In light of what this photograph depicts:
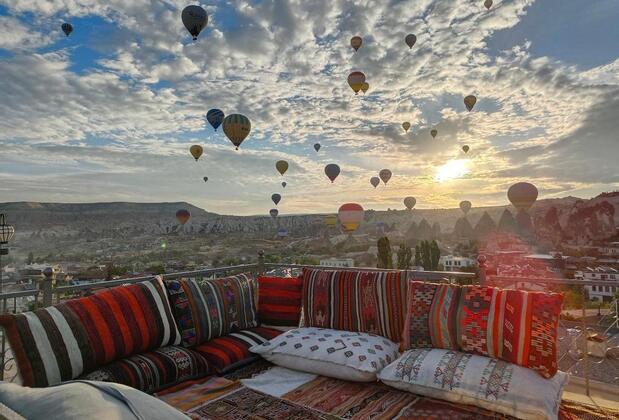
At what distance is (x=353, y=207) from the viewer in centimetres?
1886

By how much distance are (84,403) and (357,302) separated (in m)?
2.08

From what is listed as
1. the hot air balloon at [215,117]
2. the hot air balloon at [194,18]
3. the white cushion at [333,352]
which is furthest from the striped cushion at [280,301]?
the hot air balloon at [215,117]

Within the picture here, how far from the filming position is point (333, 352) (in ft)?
6.98

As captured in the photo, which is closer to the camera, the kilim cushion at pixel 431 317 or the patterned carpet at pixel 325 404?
the patterned carpet at pixel 325 404

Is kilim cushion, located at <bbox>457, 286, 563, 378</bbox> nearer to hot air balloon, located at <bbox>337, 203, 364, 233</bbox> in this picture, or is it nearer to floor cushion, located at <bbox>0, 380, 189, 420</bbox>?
floor cushion, located at <bbox>0, 380, 189, 420</bbox>

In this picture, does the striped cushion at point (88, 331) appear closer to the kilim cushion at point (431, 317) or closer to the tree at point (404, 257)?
the kilim cushion at point (431, 317)

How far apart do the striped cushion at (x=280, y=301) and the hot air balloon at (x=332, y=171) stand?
13735 mm

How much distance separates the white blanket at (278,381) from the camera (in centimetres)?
192

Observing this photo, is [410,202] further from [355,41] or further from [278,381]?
[278,381]

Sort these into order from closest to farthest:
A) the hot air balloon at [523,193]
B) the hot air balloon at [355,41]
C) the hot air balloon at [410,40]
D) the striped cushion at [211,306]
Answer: the striped cushion at [211,306] → the hot air balloon at [410,40] → the hot air balloon at [355,41] → the hot air balloon at [523,193]

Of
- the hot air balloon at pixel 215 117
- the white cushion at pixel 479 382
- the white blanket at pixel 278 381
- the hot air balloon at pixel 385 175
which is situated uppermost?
the hot air balloon at pixel 215 117

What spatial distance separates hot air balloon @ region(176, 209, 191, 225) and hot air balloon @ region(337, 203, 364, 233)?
36.2 feet

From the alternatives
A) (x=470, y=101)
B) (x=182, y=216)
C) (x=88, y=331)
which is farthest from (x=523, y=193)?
(x=182, y=216)

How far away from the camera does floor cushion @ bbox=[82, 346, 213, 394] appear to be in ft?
6.05
